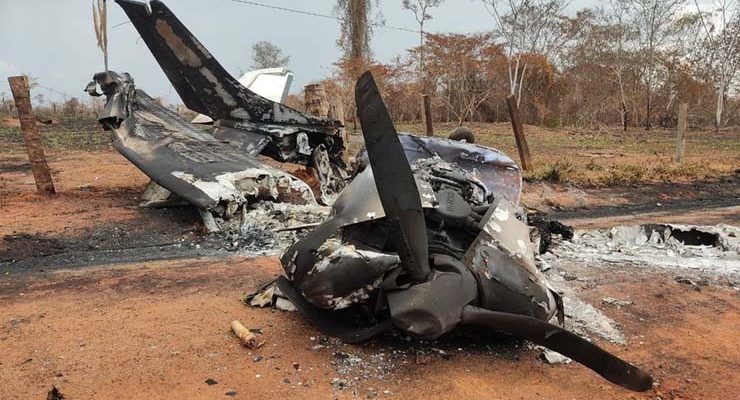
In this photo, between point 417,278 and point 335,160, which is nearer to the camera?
point 417,278

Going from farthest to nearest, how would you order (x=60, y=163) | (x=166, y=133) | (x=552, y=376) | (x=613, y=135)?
(x=613, y=135) → (x=60, y=163) → (x=166, y=133) → (x=552, y=376)

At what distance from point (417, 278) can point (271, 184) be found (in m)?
5.48

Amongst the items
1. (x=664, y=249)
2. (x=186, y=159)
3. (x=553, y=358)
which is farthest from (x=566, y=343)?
(x=186, y=159)

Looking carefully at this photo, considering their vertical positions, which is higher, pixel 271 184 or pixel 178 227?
pixel 271 184

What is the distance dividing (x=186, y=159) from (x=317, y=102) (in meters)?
3.86

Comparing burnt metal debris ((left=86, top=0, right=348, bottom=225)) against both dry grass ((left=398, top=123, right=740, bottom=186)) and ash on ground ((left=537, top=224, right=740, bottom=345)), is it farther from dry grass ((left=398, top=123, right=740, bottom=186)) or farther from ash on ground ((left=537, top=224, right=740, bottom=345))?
dry grass ((left=398, top=123, right=740, bottom=186))

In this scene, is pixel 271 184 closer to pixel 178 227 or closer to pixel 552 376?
pixel 178 227

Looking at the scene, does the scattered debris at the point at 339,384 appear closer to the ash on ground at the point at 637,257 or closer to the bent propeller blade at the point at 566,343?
the bent propeller blade at the point at 566,343

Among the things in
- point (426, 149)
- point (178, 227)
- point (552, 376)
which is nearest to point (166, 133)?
point (178, 227)

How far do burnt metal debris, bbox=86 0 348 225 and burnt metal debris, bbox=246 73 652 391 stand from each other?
12.3ft

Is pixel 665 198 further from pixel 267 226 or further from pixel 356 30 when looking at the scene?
pixel 356 30

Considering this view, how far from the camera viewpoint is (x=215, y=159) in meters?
8.93

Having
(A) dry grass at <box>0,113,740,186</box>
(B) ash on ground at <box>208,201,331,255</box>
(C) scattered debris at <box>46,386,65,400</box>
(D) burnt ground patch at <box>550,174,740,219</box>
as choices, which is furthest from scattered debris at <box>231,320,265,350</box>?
(A) dry grass at <box>0,113,740,186</box>

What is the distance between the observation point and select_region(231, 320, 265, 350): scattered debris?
420cm
